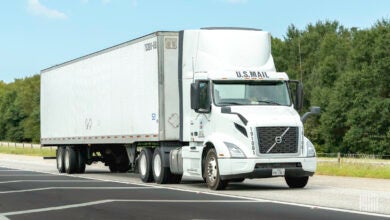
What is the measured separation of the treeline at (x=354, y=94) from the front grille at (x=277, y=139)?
5167cm

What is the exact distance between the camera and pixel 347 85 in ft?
248

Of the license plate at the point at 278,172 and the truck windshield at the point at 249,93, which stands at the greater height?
the truck windshield at the point at 249,93

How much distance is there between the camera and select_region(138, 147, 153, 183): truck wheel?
77.9 ft

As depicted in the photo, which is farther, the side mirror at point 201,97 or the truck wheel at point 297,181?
the truck wheel at point 297,181

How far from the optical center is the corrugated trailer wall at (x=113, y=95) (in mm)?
22953

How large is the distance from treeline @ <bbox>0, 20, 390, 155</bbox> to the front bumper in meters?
51.4

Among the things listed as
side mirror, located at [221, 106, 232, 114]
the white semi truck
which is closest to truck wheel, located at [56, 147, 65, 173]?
the white semi truck

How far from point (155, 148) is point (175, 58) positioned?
2.75 meters

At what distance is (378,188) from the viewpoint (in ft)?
67.3

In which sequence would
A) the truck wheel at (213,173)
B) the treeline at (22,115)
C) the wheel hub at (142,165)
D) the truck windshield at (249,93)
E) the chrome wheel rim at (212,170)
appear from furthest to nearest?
1. the treeline at (22,115)
2. the wheel hub at (142,165)
3. the truck windshield at (249,93)
4. the chrome wheel rim at (212,170)
5. the truck wheel at (213,173)

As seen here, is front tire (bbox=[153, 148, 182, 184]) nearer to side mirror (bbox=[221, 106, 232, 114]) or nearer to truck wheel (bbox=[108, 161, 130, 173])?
side mirror (bbox=[221, 106, 232, 114])

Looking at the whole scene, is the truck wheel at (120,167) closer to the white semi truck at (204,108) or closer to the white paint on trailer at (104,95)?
the white paint on trailer at (104,95)

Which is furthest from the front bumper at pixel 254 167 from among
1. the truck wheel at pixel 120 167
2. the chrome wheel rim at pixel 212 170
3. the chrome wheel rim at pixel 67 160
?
the chrome wheel rim at pixel 67 160

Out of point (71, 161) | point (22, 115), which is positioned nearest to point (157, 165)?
point (71, 161)
